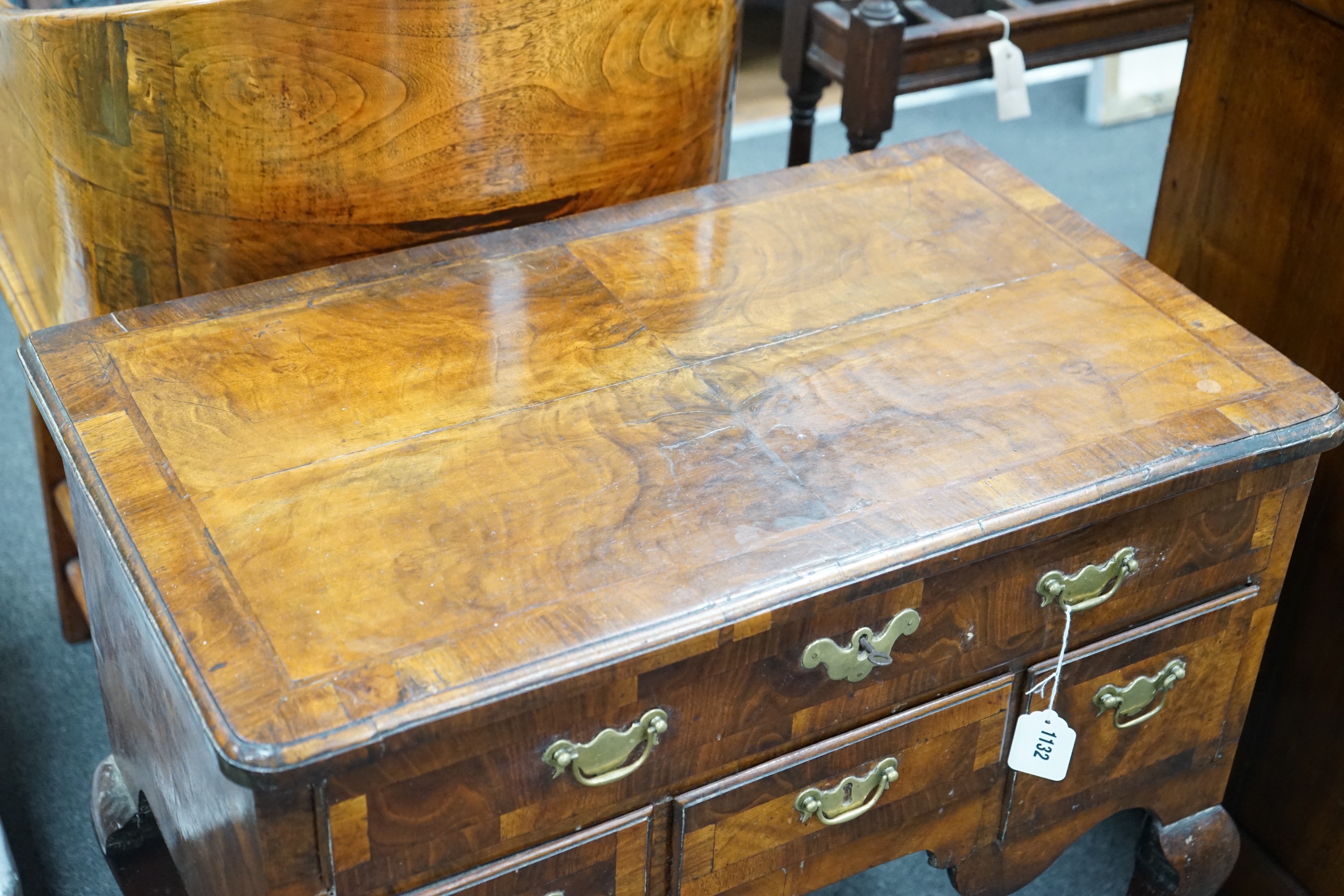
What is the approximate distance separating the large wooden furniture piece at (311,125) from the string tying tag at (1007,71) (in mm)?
633

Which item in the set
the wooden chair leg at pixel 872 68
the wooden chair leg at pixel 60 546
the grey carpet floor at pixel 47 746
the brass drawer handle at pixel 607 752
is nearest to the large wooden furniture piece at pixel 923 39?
the wooden chair leg at pixel 872 68

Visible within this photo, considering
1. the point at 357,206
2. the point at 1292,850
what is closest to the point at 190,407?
the point at 357,206

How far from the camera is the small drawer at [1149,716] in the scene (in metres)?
1.11

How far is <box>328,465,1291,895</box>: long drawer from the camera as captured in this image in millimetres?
875

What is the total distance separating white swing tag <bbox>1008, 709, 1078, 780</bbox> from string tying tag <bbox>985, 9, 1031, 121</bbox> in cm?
102

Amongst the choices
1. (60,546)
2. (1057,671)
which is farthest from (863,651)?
(60,546)

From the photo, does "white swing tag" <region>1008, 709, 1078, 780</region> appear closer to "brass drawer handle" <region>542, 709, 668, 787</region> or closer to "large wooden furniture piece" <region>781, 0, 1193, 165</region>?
"brass drawer handle" <region>542, 709, 668, 787</region>

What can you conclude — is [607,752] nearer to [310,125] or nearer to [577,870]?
[577,870]

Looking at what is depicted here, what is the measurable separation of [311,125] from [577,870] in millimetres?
607

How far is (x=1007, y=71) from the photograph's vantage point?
1.88 metres

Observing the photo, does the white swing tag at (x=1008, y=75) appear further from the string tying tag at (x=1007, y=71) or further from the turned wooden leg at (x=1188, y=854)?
the turned wooden leg at (x=1188, y=854)

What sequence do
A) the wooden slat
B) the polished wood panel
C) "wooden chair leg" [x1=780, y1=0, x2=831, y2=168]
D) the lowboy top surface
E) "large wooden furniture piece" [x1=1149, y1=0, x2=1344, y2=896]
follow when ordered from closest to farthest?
the lowboy top surface, the polished wood panel, "large wooden furniture piece" [x1=1149, y1=0, x2=1344, y2=896], the wooden slat, "wooden chair leg" [x1=780, y1=0, x2=831, y2=168]

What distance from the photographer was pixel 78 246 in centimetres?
124

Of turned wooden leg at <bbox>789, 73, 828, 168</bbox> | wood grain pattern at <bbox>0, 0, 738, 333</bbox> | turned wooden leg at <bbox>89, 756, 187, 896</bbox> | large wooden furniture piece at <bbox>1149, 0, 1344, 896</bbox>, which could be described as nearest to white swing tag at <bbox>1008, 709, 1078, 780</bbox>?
large wooden furniture piece at <bbox>1149, 0, 1344, 896</bbox>
